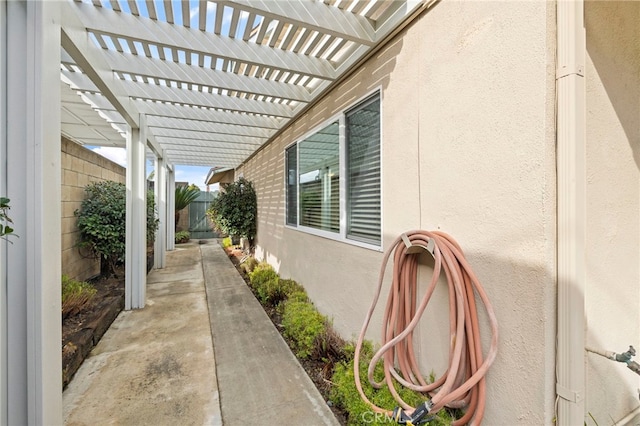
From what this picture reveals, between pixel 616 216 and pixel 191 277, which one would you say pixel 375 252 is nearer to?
pixel 616 216

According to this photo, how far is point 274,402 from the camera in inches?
86.4

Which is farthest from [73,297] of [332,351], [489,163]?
[489,163]

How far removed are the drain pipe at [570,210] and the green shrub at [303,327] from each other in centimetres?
199

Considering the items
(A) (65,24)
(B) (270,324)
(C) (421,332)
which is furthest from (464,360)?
(A) (65,24)

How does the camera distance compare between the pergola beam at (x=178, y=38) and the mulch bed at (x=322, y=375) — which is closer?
the mulch bed at (x=322, y=375)

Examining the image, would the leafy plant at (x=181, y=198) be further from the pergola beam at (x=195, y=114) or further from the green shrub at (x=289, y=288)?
the green shrub at (x=289, y=288)

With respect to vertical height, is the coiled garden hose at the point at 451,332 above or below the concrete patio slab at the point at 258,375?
above

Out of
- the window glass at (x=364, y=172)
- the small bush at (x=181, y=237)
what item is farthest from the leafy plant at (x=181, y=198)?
the window glass at (x=364, y=172)

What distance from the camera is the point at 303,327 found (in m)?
3.15

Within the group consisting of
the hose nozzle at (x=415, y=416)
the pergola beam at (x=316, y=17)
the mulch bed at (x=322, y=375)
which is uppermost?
the pergola beam at (x=316, y=17)

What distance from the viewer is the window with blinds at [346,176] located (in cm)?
270

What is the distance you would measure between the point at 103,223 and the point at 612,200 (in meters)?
5.87

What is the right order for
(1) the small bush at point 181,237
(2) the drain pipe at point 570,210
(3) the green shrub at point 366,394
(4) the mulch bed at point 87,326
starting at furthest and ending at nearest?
(1) the small bush at point 181,237 → (4) the mulch bed at point 87,326 → (3) the green shrub at point 366,394 → (2) the drain pipe at point 570,210

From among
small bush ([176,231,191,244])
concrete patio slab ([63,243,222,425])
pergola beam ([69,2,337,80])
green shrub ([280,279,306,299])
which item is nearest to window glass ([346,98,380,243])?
pergola beam ([69,2,337,80])
